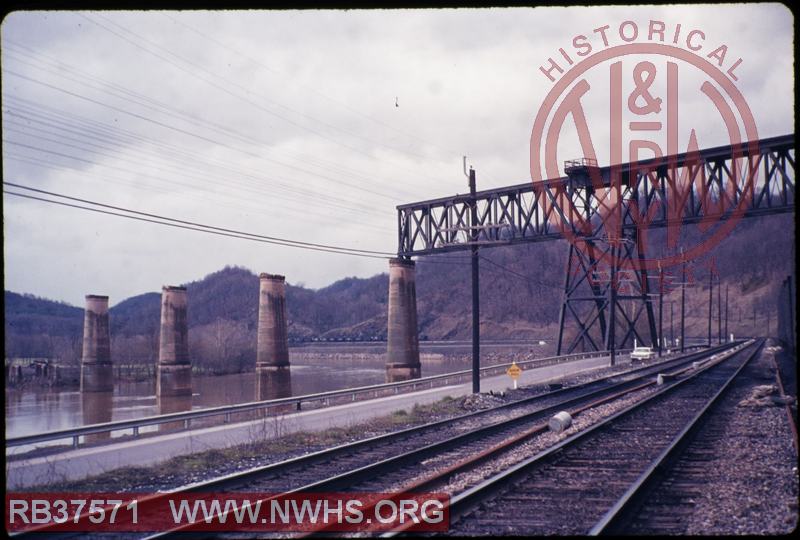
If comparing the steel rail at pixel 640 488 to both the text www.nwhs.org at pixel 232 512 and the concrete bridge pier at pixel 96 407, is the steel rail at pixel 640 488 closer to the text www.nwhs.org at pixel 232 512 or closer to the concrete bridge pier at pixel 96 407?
the text www.nwhs.org at pixel 232 512

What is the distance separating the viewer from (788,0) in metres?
6.41

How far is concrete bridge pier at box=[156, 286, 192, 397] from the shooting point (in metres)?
57.3

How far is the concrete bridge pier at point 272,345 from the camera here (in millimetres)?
46062

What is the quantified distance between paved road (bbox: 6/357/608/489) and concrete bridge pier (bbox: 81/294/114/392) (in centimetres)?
5005

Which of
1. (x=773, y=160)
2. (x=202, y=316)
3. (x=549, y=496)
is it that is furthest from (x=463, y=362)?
(x=549, y=496)

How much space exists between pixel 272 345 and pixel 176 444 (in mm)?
30518

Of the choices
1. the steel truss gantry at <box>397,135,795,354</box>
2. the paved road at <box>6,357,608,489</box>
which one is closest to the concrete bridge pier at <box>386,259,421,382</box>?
the steel truss gantry at <box>397,135,795,354</box>

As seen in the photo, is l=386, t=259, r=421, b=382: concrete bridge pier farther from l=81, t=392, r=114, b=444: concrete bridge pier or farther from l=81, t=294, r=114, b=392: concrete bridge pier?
l=81, t=294, r=114, b=392: concrete bridge pier

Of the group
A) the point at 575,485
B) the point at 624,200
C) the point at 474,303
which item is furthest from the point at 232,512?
the point at 624,200

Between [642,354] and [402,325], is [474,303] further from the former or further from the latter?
[642,354]

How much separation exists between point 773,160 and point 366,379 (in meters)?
46.8

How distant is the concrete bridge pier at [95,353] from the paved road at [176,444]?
5005 cm

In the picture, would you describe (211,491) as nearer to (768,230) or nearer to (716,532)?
(716,532)

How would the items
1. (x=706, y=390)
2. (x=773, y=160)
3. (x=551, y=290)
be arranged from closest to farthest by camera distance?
(x=706, y=390) → (x=773, y=160) → (x=551, y=290)
